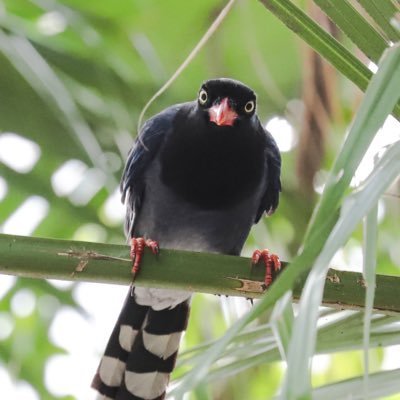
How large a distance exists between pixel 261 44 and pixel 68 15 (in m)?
1.05

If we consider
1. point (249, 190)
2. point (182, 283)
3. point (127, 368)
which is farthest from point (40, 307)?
point (182, 283)

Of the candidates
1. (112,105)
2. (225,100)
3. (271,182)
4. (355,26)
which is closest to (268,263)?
(355,26)

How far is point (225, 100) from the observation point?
267 centimetres

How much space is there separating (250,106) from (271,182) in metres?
0.30

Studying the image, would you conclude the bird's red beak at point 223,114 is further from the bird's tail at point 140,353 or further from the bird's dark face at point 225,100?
the bird's tail at point 140,353

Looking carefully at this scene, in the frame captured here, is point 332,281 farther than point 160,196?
No

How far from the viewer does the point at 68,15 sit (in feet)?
7.84

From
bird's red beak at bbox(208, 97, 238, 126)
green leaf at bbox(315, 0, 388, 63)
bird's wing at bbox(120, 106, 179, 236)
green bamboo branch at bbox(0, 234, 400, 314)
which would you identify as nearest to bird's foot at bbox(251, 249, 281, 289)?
green bamboo branch at bbox(0, 234, 400, 314)

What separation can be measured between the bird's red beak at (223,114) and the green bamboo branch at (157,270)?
1.19m

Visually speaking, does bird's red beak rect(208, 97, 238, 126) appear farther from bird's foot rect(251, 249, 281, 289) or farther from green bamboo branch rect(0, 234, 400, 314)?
green bamboo branch rect(0, 234, 400, 314)

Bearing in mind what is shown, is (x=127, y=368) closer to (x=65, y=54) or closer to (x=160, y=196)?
(x=160, y=196)

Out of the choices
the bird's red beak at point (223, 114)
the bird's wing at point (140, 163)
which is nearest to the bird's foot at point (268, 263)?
the bird's red beak at point (223, 114)

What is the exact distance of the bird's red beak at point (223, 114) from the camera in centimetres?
267

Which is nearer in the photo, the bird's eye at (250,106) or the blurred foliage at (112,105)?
the blurred foliage at (112,105)
